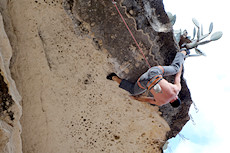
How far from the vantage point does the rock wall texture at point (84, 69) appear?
1.79 m

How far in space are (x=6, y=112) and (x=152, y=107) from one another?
1224 mm

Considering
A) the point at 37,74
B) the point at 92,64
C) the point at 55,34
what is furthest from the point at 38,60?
the point at 92,64

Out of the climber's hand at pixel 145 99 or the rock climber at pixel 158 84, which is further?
the climber's hand at pixel 145 99

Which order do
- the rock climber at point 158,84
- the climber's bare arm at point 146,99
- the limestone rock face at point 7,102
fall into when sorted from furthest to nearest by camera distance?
the climber's bare arm at point 146,99
the rock climber at point 158,84
the limestone rock face at point 7,102

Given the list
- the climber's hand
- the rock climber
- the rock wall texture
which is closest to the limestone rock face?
the rock wall texture

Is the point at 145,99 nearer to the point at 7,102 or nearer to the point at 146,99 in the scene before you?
the point at 146,99

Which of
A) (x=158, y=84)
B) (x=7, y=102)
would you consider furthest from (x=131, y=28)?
(x=7, y=102)

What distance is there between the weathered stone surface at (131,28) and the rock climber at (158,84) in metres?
0.08

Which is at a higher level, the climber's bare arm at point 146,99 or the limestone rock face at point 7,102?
the limestone rock face at point 7,102

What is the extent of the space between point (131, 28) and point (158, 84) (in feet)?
1.67

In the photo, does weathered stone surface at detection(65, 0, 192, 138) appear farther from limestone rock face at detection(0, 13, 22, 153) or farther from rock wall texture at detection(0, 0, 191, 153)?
limestone rock face at detection(0, 13, 22, 153)

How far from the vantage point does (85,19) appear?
179 cm

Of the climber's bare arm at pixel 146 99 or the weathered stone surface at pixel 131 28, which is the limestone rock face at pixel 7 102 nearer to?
the weathered stone surface at pixel 131 28

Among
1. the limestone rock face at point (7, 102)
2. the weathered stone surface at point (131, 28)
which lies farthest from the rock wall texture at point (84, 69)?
the limestone rock face at point (7, 102)
